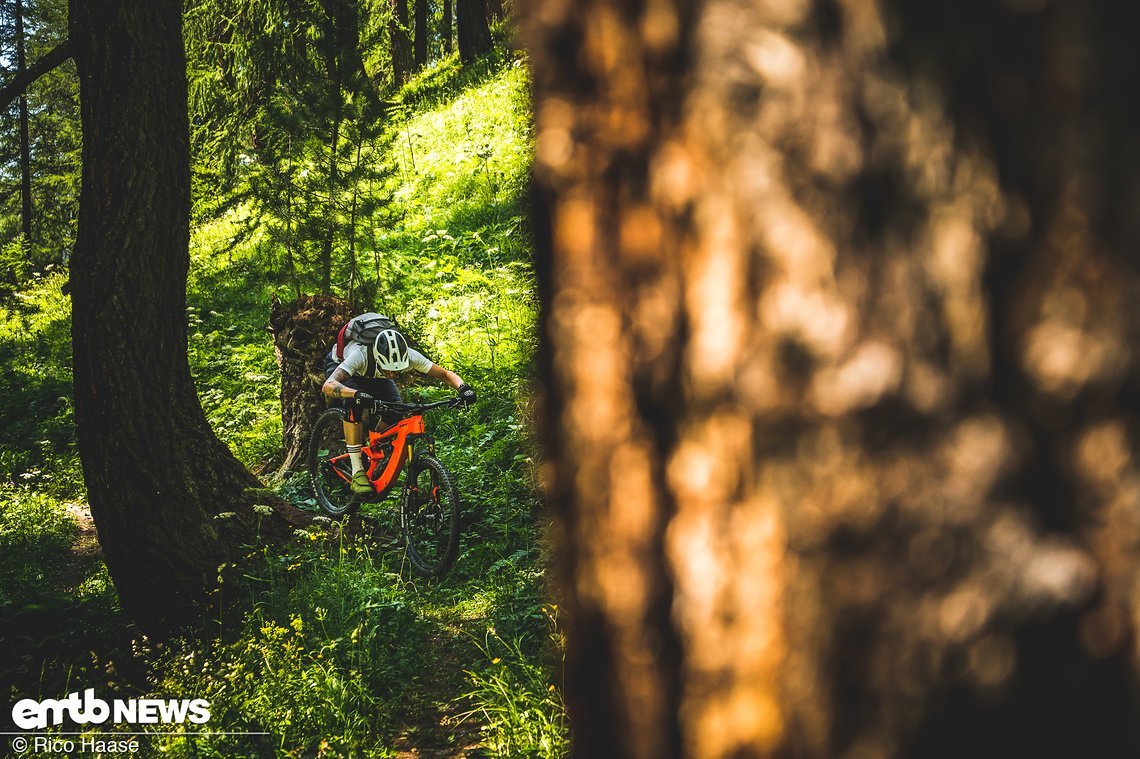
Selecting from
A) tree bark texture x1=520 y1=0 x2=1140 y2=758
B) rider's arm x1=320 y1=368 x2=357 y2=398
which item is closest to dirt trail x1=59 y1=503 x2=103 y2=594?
rider's arm x1=320 y1=368 x2=357 y2=398

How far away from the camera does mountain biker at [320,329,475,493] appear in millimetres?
6723

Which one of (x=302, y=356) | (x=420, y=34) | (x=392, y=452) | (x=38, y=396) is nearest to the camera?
(x=392, y=452)

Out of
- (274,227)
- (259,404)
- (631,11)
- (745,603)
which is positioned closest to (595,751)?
(745,603)

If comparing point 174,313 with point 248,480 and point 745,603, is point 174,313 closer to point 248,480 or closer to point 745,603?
point 248,480

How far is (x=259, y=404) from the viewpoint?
1095 cm

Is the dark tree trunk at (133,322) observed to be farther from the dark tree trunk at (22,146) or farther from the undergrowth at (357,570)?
the dark tree trunk at (22,146)

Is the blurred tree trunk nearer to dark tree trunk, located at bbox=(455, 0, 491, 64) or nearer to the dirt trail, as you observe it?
dark tree trunk, located at bbox=(455, 0, 491, 64)

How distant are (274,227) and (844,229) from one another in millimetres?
10377

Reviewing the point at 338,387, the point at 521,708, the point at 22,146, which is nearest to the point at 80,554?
the point at 338,387

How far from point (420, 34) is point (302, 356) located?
21.3 meters

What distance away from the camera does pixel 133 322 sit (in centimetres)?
529

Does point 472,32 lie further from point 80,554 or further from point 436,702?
point 436,702

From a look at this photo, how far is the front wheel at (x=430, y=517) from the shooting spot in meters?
6.12

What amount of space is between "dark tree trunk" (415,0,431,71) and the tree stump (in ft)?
65.4
